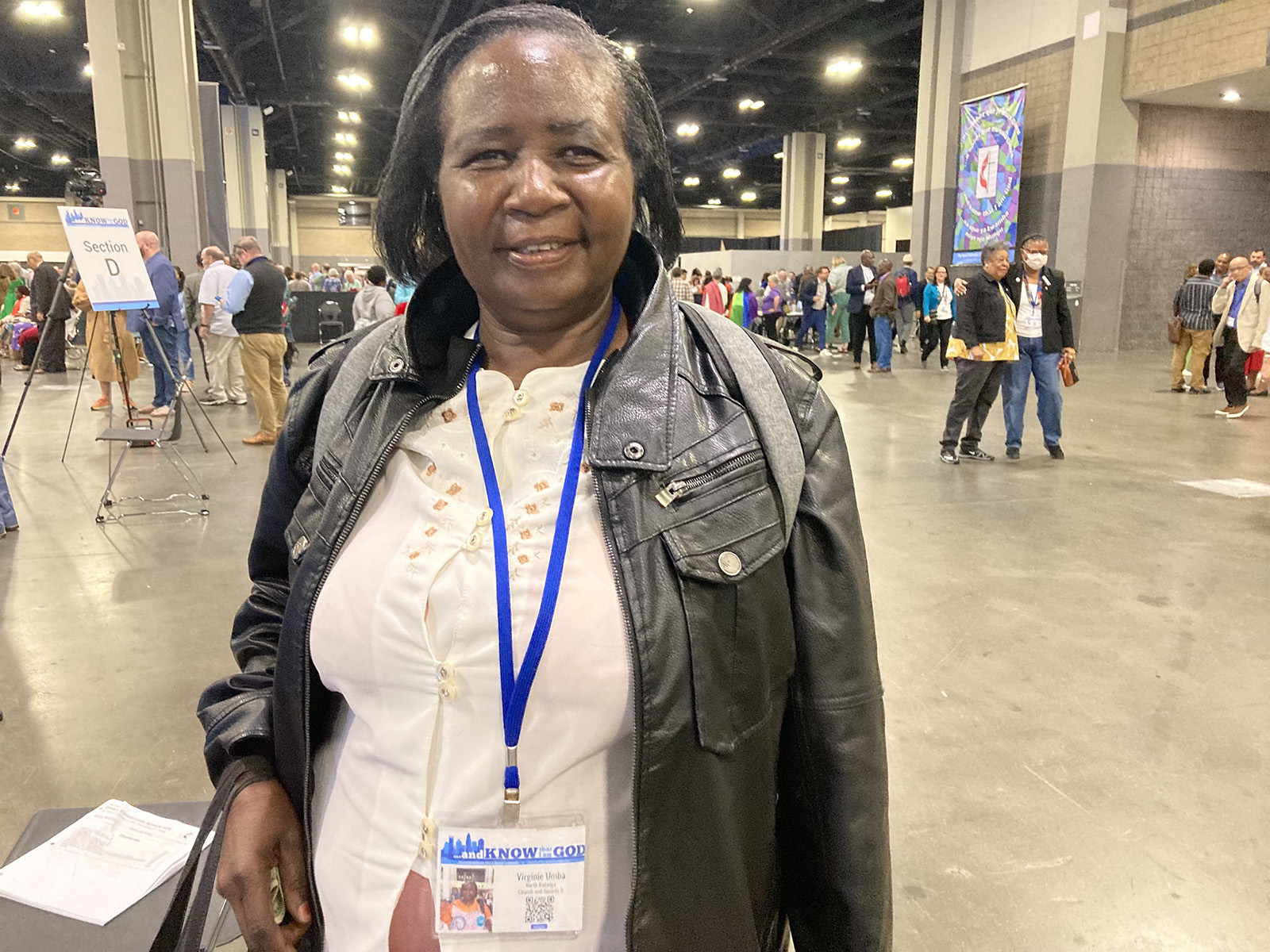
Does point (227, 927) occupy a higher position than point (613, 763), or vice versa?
point (613, 763)

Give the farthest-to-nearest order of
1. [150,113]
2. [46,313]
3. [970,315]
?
[150,113], [46,313], [970,315]

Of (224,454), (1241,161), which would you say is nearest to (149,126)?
(224,454)

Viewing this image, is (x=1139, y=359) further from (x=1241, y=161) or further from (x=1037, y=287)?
(x=1037, y=287)

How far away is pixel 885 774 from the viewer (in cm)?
112

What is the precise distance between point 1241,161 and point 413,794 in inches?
696

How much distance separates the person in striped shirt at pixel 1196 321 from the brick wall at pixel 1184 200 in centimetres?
463

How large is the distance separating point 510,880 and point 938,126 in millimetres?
17429

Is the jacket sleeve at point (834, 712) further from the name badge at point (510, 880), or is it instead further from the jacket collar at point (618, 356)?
the name badge at point (510, 880)

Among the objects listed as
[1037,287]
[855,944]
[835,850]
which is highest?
[1037,287]

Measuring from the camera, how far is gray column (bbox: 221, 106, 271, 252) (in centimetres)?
2155

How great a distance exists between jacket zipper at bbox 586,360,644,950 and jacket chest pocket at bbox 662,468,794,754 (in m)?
0.06

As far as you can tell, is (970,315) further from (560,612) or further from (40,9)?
(40,9)

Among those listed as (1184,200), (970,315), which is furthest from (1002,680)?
(1184,200)

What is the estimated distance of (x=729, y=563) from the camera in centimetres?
97
